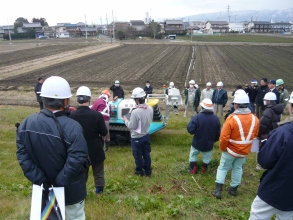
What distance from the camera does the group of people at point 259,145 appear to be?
3.05 metres

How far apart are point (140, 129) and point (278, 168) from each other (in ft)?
10.4

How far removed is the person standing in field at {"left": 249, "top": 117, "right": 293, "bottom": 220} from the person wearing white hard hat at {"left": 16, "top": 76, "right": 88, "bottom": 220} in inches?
79.5

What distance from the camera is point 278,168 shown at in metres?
3.08

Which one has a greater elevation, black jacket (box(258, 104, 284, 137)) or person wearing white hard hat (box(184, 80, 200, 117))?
black jacket (box(258, 104, 284, 137))

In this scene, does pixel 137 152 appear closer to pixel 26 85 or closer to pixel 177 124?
pixel 177 124

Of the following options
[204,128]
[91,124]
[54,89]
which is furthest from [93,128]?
[204,128]

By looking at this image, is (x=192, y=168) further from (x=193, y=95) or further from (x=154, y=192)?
(x=193, y=95)

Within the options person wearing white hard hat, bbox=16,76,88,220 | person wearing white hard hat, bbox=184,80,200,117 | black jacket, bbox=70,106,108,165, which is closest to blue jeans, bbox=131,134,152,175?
black jacket, bbox=70,106,108,165

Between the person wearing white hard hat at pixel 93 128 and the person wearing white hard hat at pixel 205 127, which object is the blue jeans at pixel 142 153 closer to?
the person wearing white hard hat at pixel 205 127

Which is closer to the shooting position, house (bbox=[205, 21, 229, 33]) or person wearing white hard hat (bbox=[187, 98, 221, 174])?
person wearing white hard hat (bbox=[187, 98, 221, 174])

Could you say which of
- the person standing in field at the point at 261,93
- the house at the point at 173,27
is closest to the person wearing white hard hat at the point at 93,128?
the person standing in field at the point at 261,93

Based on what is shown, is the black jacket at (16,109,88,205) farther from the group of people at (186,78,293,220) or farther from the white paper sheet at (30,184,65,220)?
the group of people at (186,78,293,220)

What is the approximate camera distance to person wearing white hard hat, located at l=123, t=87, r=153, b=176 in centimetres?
576

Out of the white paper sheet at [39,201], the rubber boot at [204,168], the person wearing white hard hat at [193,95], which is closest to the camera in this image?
the white paper sheet at [39,201]
